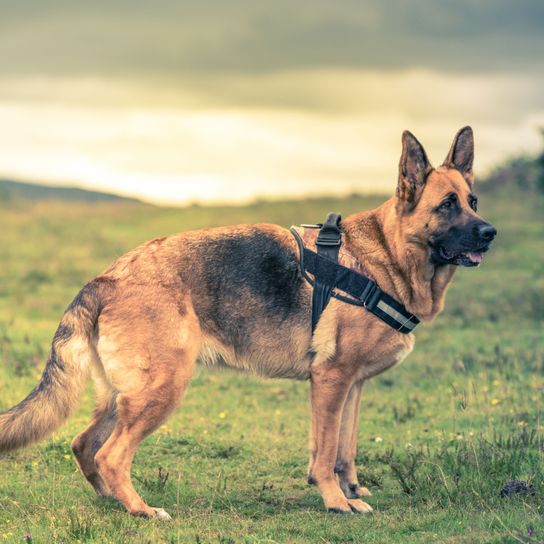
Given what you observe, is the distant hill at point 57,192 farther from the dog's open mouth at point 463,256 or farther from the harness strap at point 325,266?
the dog's open mouth at point 463,256

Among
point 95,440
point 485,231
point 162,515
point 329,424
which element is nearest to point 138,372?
point 95,440

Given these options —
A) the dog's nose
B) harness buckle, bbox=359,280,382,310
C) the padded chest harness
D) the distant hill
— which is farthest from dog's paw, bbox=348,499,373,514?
the distant hill

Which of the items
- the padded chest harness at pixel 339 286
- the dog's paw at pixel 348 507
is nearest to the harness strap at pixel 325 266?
the padded chest harness at pixel 339 286

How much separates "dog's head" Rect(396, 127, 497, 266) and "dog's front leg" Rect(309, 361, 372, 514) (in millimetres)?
1246

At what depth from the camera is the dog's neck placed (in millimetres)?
7332

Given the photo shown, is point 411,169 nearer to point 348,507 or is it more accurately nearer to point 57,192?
point 348,507

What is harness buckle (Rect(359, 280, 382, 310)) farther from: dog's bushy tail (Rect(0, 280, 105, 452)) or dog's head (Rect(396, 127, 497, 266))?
dog's bushy tail (Rect(0, 280, 105, 452))

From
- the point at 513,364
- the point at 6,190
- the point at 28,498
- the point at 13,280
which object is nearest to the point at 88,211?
the point at 6,190

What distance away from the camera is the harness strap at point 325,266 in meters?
7.20

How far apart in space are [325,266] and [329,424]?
126 centimetres

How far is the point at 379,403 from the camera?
36.6 feet

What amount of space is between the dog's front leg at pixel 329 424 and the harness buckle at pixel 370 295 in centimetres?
53

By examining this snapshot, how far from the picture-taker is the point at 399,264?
24.2ft

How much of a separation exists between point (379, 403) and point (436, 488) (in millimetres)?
4102
